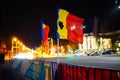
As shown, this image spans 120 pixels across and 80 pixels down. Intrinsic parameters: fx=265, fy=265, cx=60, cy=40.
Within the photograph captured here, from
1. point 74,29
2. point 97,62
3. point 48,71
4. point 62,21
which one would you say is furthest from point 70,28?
point 97,62

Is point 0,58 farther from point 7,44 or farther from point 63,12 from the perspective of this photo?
point 7,44

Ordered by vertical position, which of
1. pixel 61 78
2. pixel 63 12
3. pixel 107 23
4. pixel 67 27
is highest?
pixel 107 23

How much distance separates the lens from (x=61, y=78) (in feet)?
43.4

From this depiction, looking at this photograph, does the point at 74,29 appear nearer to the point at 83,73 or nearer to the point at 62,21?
the point at 62,21

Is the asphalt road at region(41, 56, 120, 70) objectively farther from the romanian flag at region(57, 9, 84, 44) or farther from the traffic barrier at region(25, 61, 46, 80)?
the romanian flag at region(57, 9, 84, 44)

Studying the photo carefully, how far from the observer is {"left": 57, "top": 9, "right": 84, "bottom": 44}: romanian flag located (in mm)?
14148

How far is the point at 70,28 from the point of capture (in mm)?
14219

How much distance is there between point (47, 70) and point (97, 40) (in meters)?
68.7

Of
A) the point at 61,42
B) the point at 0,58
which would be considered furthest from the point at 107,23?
the point at 0,58

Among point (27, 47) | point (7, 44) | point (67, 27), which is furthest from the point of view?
point (7, 44)

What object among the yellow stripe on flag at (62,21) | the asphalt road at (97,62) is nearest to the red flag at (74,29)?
the yellow stripe on flag at (62,21)

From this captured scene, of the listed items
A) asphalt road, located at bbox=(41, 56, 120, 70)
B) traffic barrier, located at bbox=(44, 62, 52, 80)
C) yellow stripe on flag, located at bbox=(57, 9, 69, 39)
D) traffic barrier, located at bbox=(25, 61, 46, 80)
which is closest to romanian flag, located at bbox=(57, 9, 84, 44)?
yellow stripe on flag, located at bbox=(57, 9, 69, 39)

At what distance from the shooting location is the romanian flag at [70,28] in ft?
46.4

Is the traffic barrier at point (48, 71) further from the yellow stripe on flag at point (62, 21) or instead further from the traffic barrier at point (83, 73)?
the yellow stripe on flag at point (62, 21)
